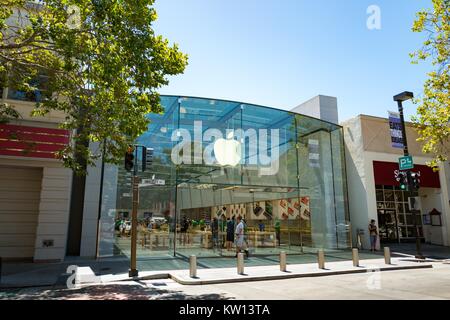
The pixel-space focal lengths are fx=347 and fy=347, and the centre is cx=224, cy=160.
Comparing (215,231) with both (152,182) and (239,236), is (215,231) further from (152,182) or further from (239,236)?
(152,182)

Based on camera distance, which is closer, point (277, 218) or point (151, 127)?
point (151, 127)

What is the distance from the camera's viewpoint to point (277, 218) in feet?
73.2

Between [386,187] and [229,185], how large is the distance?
13.2 meters

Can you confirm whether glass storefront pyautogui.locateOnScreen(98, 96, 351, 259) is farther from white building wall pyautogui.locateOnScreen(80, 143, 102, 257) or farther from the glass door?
the glass door

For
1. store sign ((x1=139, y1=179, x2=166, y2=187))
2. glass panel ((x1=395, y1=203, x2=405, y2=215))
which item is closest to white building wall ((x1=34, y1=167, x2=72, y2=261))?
store sign ((x1=139, y1=179, x2=166, y2=187))

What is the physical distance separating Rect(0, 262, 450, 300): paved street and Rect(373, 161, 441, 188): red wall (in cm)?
1167

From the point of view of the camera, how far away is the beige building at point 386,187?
71.6ft

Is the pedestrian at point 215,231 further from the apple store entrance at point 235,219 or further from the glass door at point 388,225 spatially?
the glass door at point 388,225

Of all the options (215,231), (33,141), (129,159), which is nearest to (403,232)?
(215,231)

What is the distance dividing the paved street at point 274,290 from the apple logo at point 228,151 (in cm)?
919

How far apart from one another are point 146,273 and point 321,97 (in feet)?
84.4

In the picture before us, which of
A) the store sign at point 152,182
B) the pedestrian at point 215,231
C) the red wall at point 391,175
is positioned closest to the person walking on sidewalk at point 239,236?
the pedestrian at point 215,231
